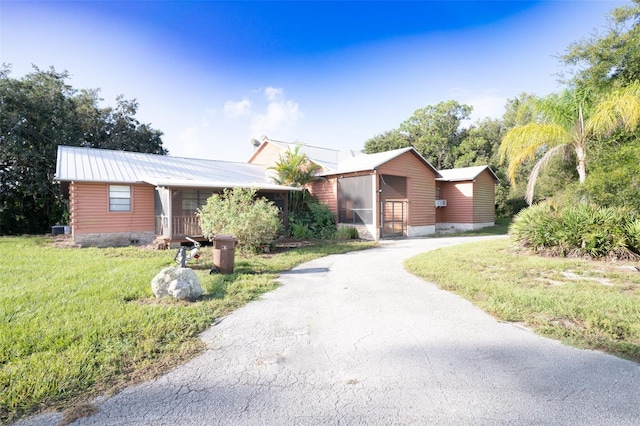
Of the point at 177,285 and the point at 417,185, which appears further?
the point at 417,185

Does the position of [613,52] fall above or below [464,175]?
Answer: above

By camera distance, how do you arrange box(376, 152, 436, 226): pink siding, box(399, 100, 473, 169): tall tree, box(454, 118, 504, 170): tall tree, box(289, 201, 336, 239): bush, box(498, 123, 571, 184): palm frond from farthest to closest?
box(399, 100, 473, 169): tall tree → box(454, 118, 504, 170): tall tree → box(376, 152, 436, 226): pink siding → box(289, 201, 336, 239): bush → box(498, 123, 571, 184): palm frond

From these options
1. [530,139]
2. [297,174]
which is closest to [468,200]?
[530,139]

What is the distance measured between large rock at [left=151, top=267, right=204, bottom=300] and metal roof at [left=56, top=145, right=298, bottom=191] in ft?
23.5

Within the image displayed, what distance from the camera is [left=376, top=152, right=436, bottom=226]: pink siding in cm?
1655

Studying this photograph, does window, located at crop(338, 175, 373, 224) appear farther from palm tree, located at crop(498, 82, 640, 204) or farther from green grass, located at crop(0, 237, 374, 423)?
green grass, located at crop(0, 237, 374, 423)

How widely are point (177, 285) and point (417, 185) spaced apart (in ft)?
49.1

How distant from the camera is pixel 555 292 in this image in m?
5.39

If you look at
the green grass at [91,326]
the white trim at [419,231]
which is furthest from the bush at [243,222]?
the white trim at [419,231]

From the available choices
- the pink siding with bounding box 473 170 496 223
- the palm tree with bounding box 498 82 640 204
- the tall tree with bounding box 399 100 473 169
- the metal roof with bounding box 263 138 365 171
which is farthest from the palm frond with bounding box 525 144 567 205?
the tall tree with bounding box 399 100 473 169

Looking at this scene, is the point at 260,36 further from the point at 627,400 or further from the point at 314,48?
the point at 627,400

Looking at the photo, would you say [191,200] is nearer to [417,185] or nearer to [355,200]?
[355,200]

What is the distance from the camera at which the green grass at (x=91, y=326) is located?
2738 mm

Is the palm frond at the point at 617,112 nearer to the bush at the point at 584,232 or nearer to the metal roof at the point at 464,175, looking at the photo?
the bush at the point at 584,232
